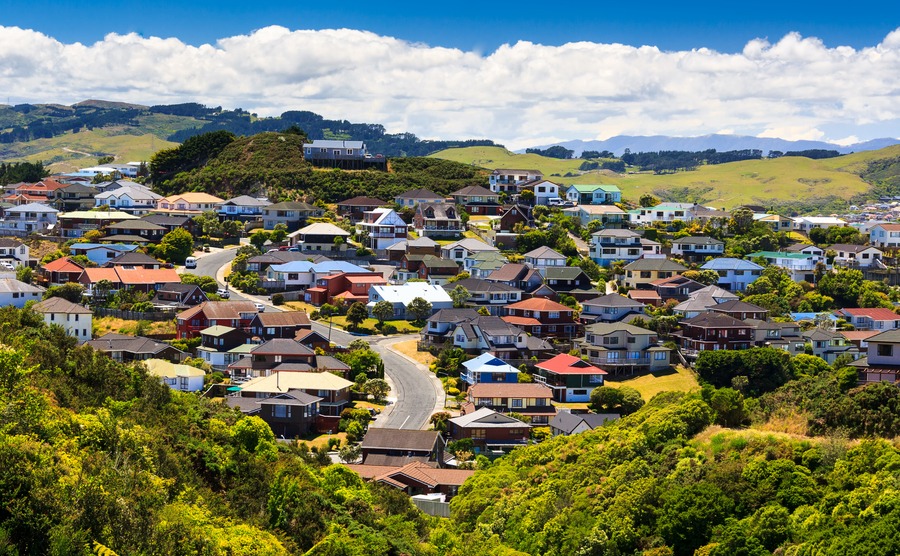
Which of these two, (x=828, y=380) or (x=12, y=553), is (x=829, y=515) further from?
(x=12, y=553)

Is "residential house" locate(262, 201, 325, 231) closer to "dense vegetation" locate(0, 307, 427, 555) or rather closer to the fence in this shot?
the fence

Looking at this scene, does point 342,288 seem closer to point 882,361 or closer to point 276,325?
point 276,325

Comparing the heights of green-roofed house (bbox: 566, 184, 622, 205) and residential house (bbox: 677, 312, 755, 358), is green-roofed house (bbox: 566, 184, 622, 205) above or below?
above

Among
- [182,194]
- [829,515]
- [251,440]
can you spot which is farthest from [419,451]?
[182,194]

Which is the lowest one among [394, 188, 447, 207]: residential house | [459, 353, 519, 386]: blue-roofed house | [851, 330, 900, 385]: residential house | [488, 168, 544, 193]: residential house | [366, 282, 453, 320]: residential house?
[459, 353, 519, 386]: blue-roofed house

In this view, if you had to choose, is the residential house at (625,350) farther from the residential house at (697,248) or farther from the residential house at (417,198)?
the residential house at (417,198)

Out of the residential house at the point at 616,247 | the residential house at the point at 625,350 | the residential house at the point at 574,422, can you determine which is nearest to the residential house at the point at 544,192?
the residential house at the point at 616,247

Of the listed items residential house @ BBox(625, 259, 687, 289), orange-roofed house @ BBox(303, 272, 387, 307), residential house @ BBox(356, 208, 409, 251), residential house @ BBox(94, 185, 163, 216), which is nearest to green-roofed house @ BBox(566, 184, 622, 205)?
residential house @ BBox(356, 208, 409, 251)
